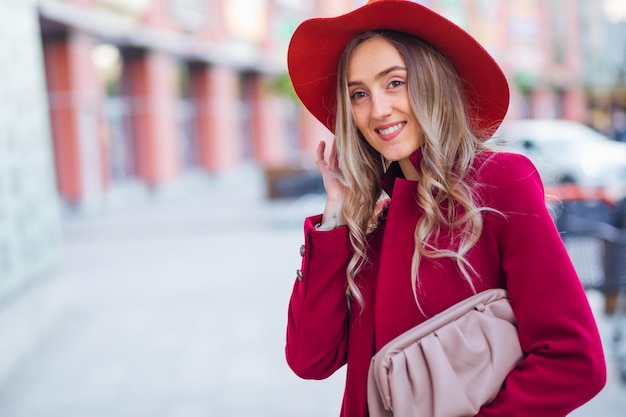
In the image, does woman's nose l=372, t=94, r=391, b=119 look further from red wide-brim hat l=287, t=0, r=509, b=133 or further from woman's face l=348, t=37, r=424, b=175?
red wide-brim hat l=287, t=0, r=509, b=133

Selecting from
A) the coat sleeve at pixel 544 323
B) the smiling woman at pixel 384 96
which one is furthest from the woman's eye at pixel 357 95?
the coat sleeve at pixel 544 323

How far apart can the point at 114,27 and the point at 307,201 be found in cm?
579

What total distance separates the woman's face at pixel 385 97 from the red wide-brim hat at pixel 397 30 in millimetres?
56

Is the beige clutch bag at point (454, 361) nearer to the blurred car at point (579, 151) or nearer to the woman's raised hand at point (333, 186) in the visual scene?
the woman's raised hand at point (333, 186)

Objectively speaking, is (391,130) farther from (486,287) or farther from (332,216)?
(486,287)

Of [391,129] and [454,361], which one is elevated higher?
[391,129]

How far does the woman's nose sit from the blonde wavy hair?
0.05m

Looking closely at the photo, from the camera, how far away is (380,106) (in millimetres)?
1464

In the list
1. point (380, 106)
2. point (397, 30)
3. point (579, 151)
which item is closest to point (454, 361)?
point (380, 106)

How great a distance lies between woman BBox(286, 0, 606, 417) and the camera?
1.23 metres

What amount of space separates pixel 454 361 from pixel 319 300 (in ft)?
1.26

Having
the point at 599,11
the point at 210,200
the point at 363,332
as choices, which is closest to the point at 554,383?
the point at 363,332

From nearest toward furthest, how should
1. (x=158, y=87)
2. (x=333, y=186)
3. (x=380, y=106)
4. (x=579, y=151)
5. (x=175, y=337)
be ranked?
(x=380, y=106) < (x=333, y=186) < (x=175, y=337) < (x=579, y=151) < (x=158, y=87)

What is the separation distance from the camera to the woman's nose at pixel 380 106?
146cm
